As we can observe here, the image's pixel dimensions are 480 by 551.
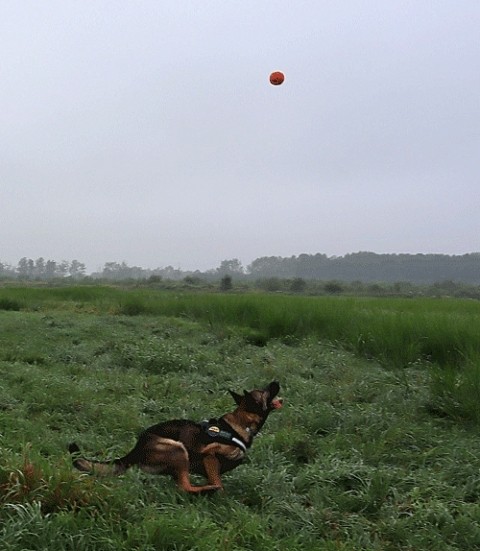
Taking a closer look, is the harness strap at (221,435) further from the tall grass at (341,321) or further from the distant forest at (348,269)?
the distant forest at (348,269)

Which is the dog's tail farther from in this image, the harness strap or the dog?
the harness strap

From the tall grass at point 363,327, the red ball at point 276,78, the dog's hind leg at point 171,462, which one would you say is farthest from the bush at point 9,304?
the dog's hind leg at point 171,462

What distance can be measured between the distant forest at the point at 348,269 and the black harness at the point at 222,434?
28751mm

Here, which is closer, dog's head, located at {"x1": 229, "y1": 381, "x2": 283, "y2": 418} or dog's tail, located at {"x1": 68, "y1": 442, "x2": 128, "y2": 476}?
dog's tail, located at {"x1": 68, "y1": 442, "x2": 128, "y2": 476}

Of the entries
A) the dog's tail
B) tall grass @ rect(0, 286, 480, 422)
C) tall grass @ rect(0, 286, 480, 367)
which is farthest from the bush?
the dog's tail

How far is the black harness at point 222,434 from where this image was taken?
197 cm

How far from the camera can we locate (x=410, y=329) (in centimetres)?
579

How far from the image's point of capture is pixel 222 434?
1.99 m

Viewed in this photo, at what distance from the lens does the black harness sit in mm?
1967

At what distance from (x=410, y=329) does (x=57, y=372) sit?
3.89 metres

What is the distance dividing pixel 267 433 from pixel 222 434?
115 centimetres

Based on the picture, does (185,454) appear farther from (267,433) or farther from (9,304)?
(9,304)

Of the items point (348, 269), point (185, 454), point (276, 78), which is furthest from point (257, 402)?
point (348, 269)

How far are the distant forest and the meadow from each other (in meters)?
25.0
